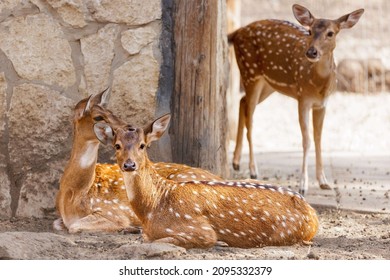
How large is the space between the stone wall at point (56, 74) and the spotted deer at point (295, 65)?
1.83 m

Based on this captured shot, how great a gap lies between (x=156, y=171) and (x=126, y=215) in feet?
1.60

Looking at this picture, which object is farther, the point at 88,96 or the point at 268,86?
the point at 268,86

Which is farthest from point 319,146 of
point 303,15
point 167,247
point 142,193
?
point 167,247

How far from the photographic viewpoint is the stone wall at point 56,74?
8.26 m

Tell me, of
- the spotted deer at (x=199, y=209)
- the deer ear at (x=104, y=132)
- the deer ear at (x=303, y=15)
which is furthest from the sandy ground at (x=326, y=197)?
the deer ear at (x=303, y=15)

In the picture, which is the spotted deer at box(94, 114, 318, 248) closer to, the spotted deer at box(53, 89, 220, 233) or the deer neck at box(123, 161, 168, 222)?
the deer neck at box(123, 161, 168, 222)

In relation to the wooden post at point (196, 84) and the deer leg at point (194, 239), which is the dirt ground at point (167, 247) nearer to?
the deer leg at point (194, 239)

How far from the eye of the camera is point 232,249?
7027 millimetres

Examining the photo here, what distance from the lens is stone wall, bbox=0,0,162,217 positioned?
8.26 meters

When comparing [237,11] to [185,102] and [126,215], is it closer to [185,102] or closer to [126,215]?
[185,102]

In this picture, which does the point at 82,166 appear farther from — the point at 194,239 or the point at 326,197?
the point at 326,197

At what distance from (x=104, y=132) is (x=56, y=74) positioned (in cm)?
129

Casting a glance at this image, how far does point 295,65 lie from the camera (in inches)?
404

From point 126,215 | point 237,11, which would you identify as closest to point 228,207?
point 126,215
